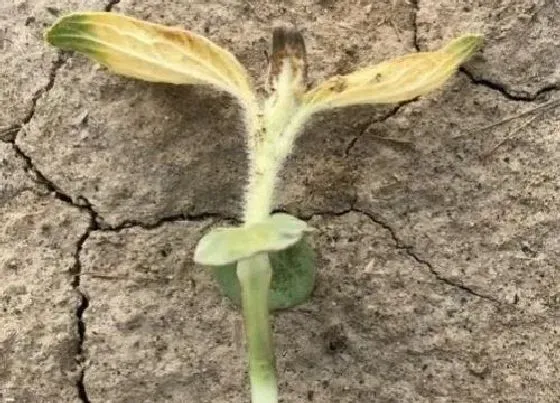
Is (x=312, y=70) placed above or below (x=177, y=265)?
above

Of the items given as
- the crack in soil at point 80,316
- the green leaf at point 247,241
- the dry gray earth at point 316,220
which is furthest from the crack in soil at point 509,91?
the crack in soil at point 80,316

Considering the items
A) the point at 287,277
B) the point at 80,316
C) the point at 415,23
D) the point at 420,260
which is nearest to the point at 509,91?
the point at 415,23

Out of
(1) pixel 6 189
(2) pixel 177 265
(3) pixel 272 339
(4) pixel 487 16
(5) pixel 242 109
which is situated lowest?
(3) pixel 272 339

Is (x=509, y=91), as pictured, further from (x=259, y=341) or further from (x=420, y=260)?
(x=259, y=341)

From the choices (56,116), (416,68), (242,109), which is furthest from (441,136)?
(56,116)

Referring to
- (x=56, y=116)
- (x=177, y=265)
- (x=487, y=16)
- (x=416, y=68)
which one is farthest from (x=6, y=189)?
(x=487, y=16)

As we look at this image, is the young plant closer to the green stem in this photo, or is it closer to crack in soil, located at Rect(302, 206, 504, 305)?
the green stem

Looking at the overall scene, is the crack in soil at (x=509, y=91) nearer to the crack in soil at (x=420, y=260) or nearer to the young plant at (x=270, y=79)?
the young plant at (x=270, y=79)

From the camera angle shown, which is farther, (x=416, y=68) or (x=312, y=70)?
(x=312, y=70)

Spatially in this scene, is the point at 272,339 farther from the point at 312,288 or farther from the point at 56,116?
the point at 56,116
